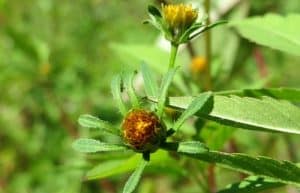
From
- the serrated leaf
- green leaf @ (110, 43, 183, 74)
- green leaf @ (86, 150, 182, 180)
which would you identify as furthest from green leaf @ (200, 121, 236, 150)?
green leaf @ (110, 43, 183, 74)

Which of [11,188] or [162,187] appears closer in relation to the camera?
[11,188]

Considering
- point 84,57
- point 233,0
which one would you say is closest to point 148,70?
point 233,0

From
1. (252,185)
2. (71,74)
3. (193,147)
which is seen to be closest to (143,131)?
(193,147)

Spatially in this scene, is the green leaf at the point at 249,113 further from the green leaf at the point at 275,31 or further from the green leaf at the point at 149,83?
the green leaf at the point at 275,31

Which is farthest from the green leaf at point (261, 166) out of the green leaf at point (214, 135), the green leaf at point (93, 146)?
the green leaf at point (214, 135)

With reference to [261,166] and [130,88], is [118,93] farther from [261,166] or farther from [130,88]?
[261,166]

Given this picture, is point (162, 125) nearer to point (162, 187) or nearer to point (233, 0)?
point (233, 0)
